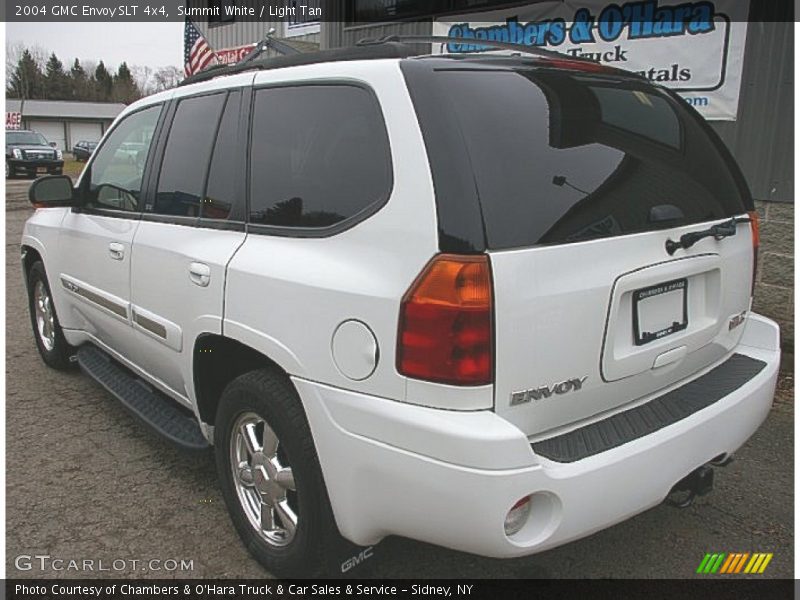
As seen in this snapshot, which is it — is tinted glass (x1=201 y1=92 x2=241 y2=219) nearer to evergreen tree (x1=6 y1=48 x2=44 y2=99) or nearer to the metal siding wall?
the metal siding wall

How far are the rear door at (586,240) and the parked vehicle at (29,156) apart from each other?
28167 millimetres

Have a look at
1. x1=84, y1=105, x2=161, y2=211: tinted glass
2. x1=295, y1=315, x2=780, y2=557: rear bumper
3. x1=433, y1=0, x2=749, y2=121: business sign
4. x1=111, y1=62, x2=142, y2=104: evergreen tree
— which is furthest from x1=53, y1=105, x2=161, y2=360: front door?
x1=111, y1=62, x2=142, y2=104: evergreen tree

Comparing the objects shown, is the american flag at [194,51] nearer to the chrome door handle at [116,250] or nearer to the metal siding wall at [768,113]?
the chrome door handle at [116,250]

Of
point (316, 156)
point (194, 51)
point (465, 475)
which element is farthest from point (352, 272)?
point (194, 51)

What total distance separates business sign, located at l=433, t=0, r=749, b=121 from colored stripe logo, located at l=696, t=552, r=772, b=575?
12.4 ft

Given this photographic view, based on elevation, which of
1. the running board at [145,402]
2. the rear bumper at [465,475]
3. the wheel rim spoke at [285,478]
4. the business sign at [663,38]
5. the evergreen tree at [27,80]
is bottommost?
the running board at [145,402]

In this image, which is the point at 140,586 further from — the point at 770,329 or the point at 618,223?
the point at 770,329

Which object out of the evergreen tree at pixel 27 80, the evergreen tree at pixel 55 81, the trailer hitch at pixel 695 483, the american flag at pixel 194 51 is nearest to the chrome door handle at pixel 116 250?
the trailer hitch at pixel 695 483

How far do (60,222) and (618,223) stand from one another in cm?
350

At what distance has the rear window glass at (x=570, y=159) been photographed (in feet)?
6.55

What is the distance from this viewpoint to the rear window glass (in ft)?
6.55

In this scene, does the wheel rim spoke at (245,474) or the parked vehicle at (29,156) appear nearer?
the wheel rim spoke at (245,474)

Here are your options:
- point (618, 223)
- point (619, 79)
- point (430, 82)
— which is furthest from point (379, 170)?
point (619, 79)

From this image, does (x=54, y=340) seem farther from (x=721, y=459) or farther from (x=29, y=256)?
(x=721, y=459)
